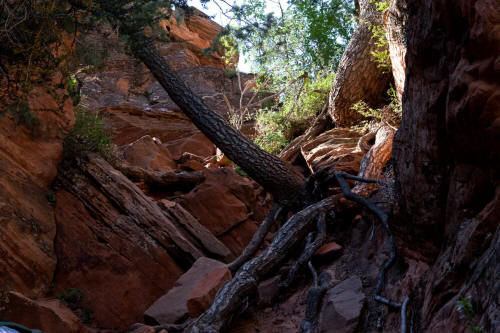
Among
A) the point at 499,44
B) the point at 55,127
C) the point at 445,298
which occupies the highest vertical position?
the point at 55,127

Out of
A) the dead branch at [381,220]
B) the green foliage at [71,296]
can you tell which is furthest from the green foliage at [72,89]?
the dead branch at [381,220]

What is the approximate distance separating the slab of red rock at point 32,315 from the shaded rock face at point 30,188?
41 cm

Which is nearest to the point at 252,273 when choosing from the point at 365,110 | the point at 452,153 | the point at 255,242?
the point at 255,242

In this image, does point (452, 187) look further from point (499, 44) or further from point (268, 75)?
point (268, 75)

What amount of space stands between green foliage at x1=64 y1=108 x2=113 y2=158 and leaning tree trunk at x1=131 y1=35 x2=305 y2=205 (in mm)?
1362

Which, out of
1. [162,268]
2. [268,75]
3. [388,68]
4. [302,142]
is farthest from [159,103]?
[162,268]

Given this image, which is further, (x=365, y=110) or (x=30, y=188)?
(x=365, y=110)

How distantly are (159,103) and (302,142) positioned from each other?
8439 mm

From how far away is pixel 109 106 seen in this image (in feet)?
49.6

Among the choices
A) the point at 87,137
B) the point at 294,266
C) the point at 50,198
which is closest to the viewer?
the point at 294,266

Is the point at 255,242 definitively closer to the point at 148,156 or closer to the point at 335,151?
the point at 335,151

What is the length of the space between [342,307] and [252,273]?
4.98 feet

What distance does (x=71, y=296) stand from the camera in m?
5.52

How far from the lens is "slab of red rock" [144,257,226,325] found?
4648 mm
